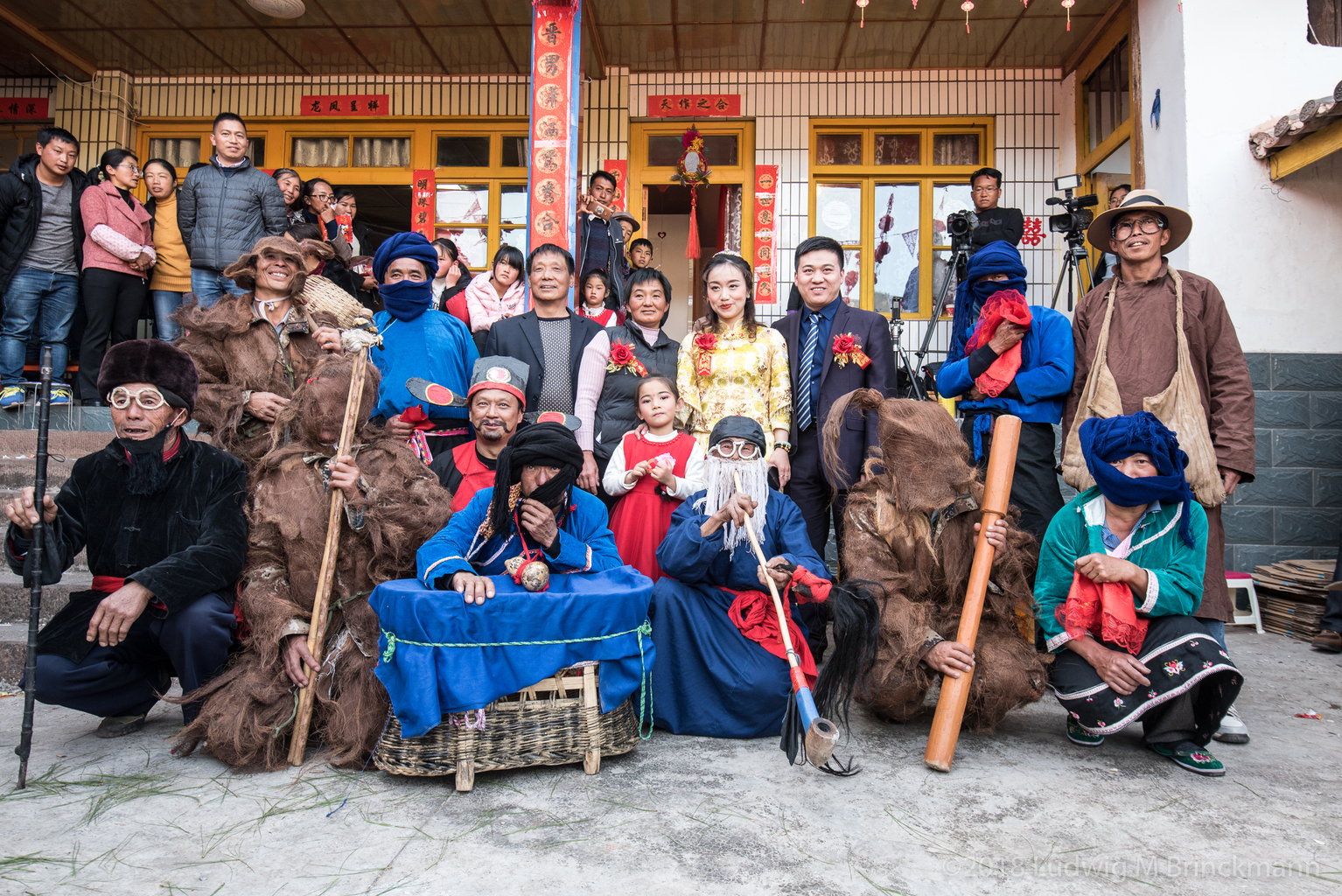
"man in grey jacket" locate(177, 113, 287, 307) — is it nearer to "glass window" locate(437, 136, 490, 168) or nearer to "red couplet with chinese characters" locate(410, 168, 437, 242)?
"red couplet with chinese characters" locate(410, 168, 437, 242)

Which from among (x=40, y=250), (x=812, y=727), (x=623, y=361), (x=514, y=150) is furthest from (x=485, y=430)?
(x=514, y=150)

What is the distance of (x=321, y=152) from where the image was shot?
8305 millimetres

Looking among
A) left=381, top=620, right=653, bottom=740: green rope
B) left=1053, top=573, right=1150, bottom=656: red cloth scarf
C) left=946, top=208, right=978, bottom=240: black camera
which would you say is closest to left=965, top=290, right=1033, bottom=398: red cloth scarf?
left=1053, top=573, right=1150, bottom=656: red cloth scarf

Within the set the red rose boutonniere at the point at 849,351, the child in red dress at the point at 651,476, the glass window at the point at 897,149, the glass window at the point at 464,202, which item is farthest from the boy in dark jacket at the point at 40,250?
the glass window at the point at 897,149

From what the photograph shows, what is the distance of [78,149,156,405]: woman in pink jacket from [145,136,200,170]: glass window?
10.3 feet

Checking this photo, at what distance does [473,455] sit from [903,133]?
6267 millimetres

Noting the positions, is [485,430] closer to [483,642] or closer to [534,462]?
[534,462]

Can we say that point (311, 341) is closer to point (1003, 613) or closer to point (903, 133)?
point (1003, 613)

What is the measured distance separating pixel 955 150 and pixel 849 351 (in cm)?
514

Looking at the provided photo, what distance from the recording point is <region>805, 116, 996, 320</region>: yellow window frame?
7871mm

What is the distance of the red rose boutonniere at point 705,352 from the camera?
3832 mm

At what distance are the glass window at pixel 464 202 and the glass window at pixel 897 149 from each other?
3.79 m

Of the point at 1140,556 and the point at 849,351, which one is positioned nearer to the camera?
the point at 1140,556

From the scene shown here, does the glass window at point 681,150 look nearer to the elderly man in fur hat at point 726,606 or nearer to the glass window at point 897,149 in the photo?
the glass window at point 897,149
